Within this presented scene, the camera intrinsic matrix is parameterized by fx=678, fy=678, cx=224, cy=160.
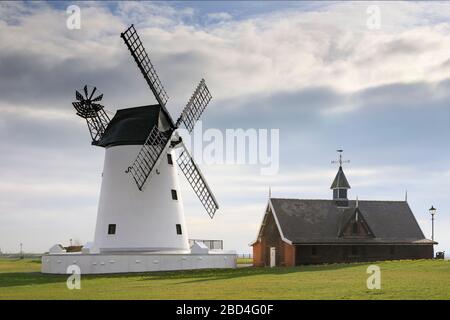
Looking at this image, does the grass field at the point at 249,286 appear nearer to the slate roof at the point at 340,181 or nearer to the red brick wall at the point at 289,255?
the red brick wall at the point at 289,255

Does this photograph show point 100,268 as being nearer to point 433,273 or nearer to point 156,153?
point 156,153

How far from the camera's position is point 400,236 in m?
59.0

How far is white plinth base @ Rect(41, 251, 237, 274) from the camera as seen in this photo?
1877 inches

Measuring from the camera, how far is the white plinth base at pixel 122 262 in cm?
4769

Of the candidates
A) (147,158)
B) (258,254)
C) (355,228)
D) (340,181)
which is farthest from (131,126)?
(355,228)

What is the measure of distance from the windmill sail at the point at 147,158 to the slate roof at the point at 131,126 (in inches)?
20.7

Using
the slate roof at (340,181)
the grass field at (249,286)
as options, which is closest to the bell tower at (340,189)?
the slate roof at (340,181)

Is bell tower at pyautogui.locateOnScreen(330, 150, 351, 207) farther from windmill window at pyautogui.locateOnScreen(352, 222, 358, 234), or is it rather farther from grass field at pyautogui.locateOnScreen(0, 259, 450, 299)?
grass field at pyautogui.locateOnScreen(0, 259, 450, 299)

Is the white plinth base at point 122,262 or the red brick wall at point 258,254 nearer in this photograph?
the white plinth base at point 122,262

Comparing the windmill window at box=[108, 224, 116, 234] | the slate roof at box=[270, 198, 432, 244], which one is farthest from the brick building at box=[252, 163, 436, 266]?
the windmill window at box=[108, 224, 116, 234]

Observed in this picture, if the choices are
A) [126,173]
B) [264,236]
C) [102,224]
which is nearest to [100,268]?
[102,224]

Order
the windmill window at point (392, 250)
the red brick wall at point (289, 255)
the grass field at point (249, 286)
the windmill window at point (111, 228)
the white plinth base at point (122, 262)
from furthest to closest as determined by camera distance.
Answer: the windmill window at point (392, 250)
the red brick wall at point (289, 255)
the windmill window at point (111, 228)
the white plinth base at point (122, 262)
the grass field at point (249, 286)

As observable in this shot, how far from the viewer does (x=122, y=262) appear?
1881 inches

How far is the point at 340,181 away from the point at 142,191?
64.3 feet
